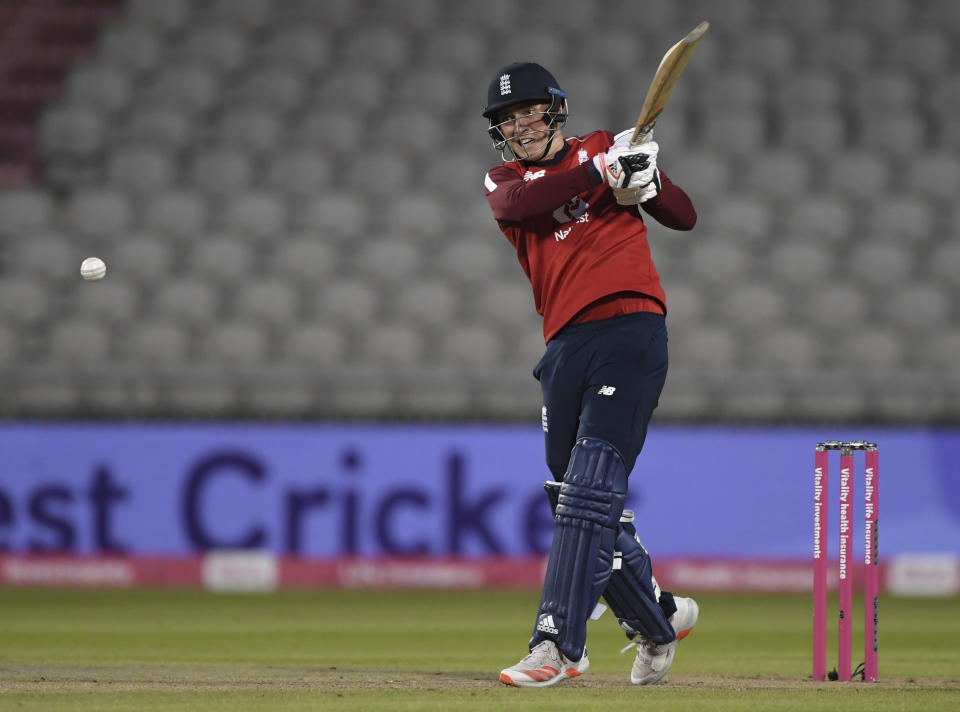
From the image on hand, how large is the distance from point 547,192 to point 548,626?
3.59 ft

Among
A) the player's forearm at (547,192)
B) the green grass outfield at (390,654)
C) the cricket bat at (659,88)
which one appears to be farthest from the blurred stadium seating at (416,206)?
the cricket bat at (659,88)

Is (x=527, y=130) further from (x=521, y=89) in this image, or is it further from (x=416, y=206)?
(x=416, y=206)

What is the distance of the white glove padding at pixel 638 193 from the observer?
3656mm

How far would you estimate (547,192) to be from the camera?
3.66m

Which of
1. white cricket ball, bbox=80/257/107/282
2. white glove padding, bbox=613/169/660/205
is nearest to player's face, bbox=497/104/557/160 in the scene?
white glove padding, bbox=613/169/660/205

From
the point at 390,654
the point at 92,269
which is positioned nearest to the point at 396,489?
the point at 390,654

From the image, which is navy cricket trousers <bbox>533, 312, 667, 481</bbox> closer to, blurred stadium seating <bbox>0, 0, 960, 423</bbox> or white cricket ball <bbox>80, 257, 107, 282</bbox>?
white cricket ball <bbox>80, 257, 107, 282</bbox>

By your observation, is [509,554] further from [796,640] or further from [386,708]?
[386,708]

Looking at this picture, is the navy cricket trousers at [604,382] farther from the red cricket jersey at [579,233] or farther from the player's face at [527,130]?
the player's face at [527,130]

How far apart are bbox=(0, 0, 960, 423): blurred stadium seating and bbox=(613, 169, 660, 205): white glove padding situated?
191 inches

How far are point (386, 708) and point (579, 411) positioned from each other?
97 centimetres

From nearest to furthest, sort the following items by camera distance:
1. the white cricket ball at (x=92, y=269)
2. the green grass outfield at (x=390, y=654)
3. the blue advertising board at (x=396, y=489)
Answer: the green grass outfield at (x=390, y=654), the white cricket ball at (x=92, y=269), the blue advertising board at (x=396, y=489)

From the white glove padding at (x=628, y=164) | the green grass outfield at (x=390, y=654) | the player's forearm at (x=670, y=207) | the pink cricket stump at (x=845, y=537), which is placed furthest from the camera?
the player's forearm at (x=670, y=207)

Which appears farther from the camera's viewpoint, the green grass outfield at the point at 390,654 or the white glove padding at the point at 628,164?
the white glove padding at the point at 628,164
